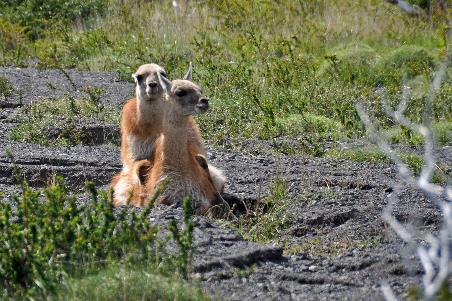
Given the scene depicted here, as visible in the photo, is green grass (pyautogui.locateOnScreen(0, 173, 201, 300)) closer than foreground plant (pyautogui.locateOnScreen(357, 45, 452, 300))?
No

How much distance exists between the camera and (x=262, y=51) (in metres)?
17.8

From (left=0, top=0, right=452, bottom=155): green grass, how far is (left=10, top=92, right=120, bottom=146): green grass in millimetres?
1448

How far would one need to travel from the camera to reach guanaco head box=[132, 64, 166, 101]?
11.2 m

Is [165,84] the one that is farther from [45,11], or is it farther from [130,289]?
[45,11]

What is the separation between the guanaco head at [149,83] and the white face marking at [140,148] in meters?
0.47

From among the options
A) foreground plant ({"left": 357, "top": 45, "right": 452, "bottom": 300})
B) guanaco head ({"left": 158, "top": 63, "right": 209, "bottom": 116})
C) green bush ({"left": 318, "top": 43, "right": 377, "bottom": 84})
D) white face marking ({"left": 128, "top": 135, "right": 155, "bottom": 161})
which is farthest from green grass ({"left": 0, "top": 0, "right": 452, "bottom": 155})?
foreground plant ({"left": 357, "top": 45, "right": 452, "bottom": 300})

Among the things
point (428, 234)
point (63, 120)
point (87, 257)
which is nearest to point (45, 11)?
point (63, 120)

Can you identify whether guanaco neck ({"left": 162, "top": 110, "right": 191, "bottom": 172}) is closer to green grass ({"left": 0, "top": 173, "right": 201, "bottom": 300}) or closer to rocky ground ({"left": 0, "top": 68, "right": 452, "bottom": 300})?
rocky ground ({"left": 0, "top": 68, "right": 452, "bottom": 300})

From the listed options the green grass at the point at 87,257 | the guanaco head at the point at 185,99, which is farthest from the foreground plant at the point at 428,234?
the guanaco head at the point at 185,99

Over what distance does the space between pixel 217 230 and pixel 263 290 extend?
5.04ft

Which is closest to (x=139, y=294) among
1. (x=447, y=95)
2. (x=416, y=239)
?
(x=416, y=239)

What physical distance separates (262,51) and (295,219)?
337 inches

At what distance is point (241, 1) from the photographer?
20375 mm

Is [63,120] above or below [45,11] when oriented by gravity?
below
